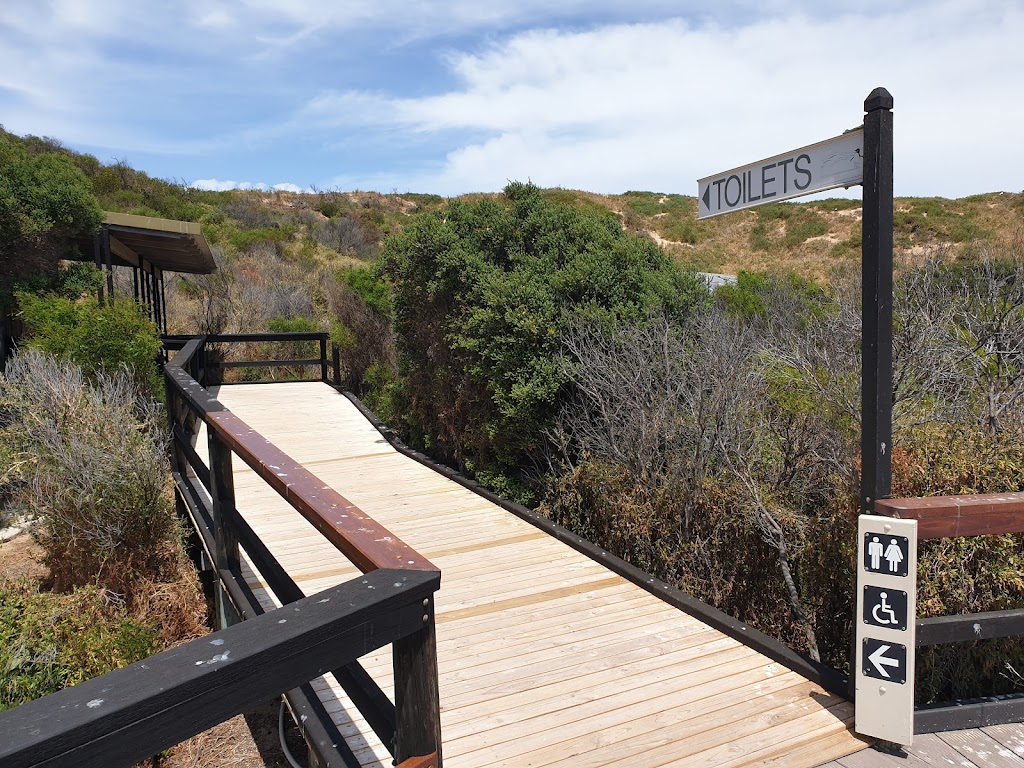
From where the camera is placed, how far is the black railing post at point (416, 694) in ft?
5.82

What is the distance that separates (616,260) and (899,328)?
2611mm

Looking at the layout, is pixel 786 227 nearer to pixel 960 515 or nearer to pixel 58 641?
pixel 960 515

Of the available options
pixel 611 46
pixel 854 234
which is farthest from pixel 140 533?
pixel 854 234

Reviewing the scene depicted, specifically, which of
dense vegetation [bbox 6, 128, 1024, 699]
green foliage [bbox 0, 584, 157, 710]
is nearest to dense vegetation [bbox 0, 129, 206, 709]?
green foliage [bbox 0, 584, 157, 710]

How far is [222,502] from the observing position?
391 cm

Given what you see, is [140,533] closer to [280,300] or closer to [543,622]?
[543,622]

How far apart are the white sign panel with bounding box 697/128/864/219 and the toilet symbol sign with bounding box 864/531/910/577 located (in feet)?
4.71

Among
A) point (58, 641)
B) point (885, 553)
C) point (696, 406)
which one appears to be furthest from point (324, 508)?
point (696, 406)

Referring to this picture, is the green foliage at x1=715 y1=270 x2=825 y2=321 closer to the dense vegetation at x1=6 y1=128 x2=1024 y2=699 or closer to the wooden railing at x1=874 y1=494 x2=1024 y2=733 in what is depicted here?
the dense vegetation at x1=6 y1=128 x2=1024 y2=699

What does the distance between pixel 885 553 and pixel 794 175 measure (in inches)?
63.4

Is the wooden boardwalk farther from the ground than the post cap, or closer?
closer

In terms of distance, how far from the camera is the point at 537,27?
1080 cm

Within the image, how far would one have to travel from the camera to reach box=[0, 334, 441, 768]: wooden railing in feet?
3.73

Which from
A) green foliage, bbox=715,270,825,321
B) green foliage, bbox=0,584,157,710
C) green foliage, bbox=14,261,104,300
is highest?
green foliage, bbox=14,261,104,300
